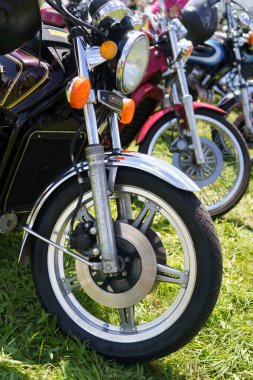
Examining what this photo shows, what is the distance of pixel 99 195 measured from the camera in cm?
214

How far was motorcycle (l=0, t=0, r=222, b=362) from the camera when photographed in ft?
7.07

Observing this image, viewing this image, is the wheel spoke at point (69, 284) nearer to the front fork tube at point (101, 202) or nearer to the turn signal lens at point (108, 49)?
the front fork tube at point (101, 202)

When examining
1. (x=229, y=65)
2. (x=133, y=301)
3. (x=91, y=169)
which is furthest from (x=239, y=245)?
(x=229, y=65)

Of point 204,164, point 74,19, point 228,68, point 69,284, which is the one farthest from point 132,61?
point 228,68

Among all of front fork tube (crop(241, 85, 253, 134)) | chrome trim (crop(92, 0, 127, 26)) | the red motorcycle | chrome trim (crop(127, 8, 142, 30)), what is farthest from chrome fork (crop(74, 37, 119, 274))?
front fork tube (crop(241, 85, 253, 134))

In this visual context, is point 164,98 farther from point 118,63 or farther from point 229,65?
point 118,63

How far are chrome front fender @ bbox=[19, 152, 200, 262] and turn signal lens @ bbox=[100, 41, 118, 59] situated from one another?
15.8 inches

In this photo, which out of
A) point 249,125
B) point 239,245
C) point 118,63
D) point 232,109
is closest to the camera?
point 118,63

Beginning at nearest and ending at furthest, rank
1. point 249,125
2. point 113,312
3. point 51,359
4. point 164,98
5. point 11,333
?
1. point 51,359
2. point 11,333
3. point 113,312
4. point 164,98
5. point 249,125

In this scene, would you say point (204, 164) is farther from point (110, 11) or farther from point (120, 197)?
point (110, 11)

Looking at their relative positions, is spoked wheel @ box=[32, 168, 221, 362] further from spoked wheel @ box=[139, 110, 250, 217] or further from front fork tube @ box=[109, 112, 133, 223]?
spoked wheel @ box=[139, 110, 250, 217]

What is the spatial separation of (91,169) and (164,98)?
7.12 ft

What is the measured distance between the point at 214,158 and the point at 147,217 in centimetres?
197

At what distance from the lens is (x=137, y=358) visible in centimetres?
226
